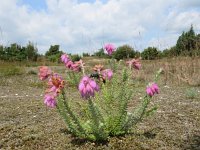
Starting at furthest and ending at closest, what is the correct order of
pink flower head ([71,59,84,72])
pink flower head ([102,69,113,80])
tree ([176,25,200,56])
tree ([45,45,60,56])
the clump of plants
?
tree ([45,45,60,56]), tree ([176,25,200,56]), pink flower head ([102,69,113,80]), pink flower head ([71,59,84,72]), the clump of plants

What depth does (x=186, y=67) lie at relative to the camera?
12898 mm

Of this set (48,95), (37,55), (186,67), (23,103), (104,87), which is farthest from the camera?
(37,55)


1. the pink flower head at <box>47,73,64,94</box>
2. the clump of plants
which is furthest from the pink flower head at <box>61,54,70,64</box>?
the pink flower head at <box>47,73,64,94</box>

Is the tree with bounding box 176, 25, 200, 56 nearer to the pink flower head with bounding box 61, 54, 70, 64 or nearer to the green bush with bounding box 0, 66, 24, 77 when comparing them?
the green bush with bounding box 0, 66, 24, 77

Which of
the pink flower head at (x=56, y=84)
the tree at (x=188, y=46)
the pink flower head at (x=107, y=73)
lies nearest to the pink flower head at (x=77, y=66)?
the pink flower head at (x=107, y=73)

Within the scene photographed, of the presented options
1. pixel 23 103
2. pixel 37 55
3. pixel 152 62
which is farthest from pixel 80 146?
pixel 37 55

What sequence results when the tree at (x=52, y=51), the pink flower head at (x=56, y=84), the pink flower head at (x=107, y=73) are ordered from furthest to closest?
the tree at (x=52, y=51) < the pink flower head at (x=107, y=73) < the pink flower head at (x=56, y=84)

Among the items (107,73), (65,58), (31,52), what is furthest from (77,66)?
(31,52)

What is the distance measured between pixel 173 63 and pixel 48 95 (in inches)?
394

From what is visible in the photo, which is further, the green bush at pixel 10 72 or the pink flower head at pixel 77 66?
the green bush at pixel 10 72

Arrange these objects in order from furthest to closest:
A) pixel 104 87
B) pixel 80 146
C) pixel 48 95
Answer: pixel 104 87, pixel 80 146, pixel 48 95

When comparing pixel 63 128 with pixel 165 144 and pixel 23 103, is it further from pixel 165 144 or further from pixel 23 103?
pixel 23 103

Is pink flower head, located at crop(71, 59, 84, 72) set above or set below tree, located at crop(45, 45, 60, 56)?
below

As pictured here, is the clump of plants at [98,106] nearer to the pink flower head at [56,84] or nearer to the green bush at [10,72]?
the pink flower head at [56,84]
